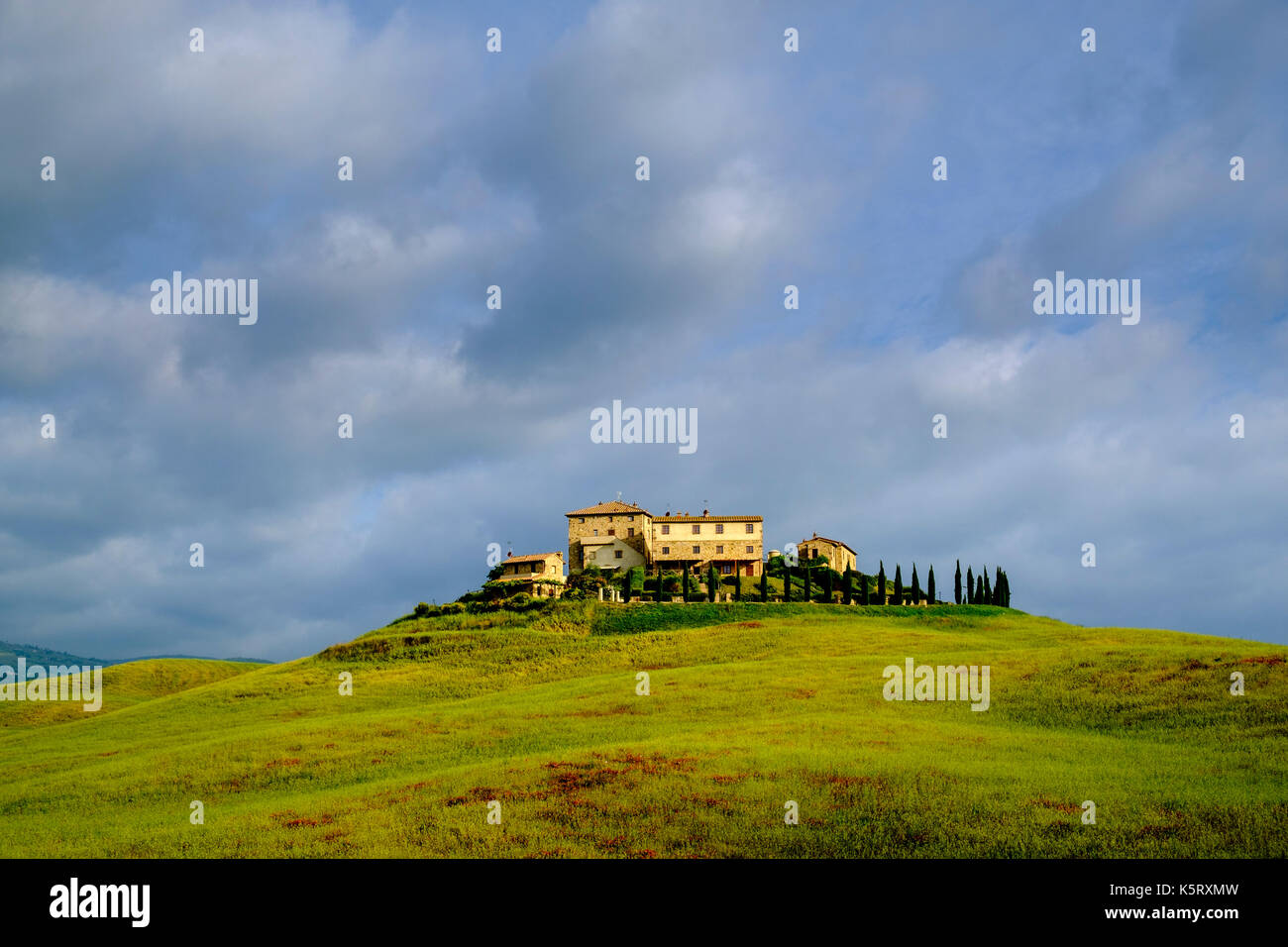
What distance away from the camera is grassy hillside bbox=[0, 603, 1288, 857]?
23.6 meters

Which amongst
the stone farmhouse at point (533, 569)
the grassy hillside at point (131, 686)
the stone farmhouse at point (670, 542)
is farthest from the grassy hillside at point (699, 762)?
the stone farmhouse at point (670, 542)

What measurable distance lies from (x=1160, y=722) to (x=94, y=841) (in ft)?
139

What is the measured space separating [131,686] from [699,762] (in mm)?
89375

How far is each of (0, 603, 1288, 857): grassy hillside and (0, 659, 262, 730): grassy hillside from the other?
9.12m

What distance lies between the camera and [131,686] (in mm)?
95438

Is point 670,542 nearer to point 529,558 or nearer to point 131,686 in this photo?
point 529,558

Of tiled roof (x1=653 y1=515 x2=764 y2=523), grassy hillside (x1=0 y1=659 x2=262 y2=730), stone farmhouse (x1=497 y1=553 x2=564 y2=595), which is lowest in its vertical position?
grassy hillside (x1=0 y1=659 x2=262 y2=730)

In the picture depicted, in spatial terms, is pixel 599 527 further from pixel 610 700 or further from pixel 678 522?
pixel 610 700

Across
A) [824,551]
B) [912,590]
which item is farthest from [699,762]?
[824,551]

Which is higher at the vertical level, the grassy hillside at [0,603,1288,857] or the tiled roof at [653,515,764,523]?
the tiled roof at [653,515,764,523]

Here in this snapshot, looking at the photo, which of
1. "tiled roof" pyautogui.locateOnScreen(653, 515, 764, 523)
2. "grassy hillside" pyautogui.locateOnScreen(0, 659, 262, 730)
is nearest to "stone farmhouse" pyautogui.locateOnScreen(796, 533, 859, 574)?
"tiled roof" pyautogui.locateOnScreen(653, 515, 764, 523)

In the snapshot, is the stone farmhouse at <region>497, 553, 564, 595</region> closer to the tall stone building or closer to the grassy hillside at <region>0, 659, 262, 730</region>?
the tall stone building

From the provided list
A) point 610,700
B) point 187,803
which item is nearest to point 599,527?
point 610,700

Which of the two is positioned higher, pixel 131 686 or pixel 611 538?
pixel 611 538
